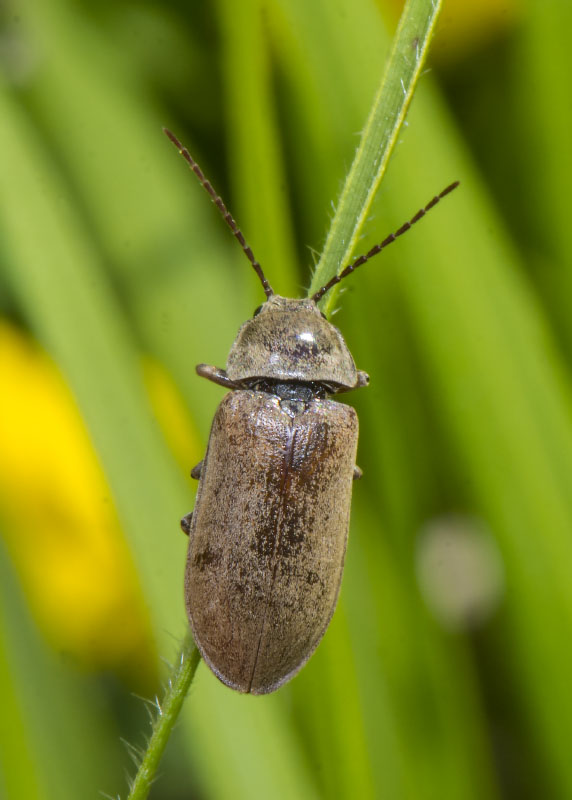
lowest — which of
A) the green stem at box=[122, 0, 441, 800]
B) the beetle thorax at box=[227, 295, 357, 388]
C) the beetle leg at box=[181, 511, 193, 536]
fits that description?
the beetle leg at box=[181, 511, 193, 536]

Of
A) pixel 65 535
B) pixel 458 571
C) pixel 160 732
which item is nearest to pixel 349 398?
pixel 458 571

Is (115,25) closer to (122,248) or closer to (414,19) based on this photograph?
(122,248)

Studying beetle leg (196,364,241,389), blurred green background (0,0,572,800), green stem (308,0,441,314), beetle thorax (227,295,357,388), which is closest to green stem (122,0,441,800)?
green stem (308,0,441,314)

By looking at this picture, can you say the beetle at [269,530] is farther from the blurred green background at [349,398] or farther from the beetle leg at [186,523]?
the blurred green background at [349,398]

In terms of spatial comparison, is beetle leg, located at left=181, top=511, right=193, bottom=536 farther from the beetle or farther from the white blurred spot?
the white blurred spot

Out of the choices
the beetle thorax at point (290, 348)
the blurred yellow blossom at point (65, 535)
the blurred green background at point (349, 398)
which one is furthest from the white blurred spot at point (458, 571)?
the blurred yellow blossom at point (65, 535)

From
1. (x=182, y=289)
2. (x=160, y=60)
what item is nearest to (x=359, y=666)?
(x=182, y=289)
